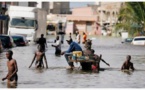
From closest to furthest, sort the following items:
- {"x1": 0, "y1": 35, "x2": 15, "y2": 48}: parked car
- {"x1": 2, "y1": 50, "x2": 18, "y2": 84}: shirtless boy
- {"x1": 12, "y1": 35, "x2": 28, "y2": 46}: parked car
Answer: {"x1": 2, "y1": 50, "x2": 18, "y2": 84}: shirtless boy, {"x1": 0, "y1": 35, "x2": 15, "y2": 48}: parked car, {"x1": 12, "y1": 35, "x2": 28, "y2": 46}: parked car

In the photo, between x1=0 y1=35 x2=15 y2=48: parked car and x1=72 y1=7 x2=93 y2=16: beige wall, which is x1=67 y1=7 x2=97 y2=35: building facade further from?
x1=0 y1=35 x2=15 y2=48: parked car

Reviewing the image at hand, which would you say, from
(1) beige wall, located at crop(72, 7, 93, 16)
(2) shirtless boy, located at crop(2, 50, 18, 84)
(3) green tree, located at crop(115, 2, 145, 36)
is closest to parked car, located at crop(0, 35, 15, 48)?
(2) shirtless boy, located at crop(2, 50, 18, 84)

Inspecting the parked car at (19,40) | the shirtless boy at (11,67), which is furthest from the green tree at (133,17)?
the shirtless boy at (11,67)

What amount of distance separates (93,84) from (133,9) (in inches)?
2538

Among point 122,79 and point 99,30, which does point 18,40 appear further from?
point 99,30

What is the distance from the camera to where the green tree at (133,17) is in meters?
83.1

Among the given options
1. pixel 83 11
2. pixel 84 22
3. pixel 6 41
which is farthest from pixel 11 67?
pixel 83 11

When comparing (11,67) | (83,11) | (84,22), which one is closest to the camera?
(11,67)

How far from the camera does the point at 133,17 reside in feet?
280

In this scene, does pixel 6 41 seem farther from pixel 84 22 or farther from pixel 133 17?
pixel 84 22

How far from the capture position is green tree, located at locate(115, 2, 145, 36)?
273ft

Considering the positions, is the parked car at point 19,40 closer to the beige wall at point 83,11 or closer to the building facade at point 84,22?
the building facade at point 84,22

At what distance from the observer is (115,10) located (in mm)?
169250

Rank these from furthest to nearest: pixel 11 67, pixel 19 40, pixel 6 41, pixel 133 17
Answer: pixel 133 17 → pixel 19 40 → pixel 6 41 → pixel 11 67
